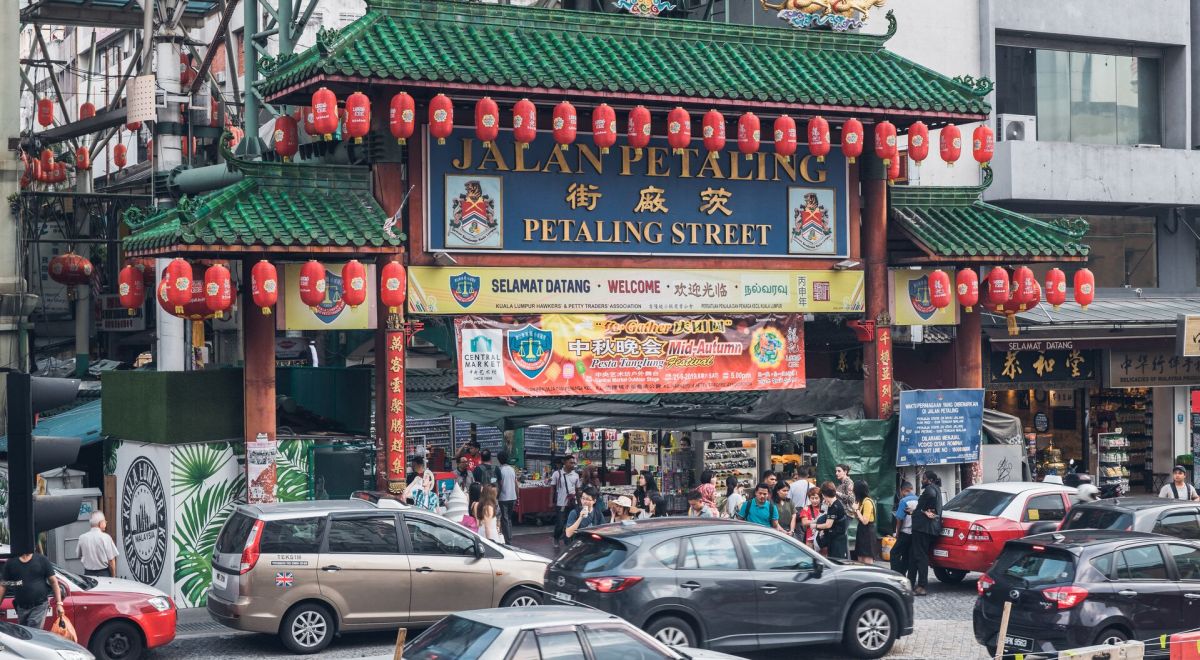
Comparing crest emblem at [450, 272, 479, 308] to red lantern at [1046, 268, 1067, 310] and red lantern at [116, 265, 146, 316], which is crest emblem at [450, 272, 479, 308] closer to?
red lantern at [116, 265, 146, 316]

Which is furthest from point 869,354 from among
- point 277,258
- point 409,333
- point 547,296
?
point 277,258

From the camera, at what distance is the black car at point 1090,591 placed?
14789mm

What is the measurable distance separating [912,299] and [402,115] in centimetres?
974

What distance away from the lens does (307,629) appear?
54.4 feet

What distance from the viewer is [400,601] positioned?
55.2ft

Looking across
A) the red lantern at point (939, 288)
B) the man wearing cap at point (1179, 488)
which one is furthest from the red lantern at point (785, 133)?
the man wearing cap at point (1179, 488)

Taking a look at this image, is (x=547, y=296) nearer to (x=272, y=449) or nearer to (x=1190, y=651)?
(x=272, y=449)

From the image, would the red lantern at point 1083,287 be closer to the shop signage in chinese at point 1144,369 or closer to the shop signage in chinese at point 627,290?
the shop signage in chinese at point 627,290

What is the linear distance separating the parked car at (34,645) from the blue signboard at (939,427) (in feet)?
48.1

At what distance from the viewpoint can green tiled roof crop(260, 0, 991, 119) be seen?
20438 mm

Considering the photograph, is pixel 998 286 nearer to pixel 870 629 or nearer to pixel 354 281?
pixel 870 629

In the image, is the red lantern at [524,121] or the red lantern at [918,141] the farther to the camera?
the red lantern at [918,141]

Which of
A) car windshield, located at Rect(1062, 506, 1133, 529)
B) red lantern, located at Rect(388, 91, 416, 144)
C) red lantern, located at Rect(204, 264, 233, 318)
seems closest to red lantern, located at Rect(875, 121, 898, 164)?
car windshield, located at Rect(1062, 506, 1133, 529)

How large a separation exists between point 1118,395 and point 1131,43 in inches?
325
